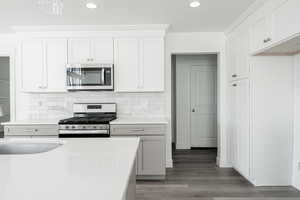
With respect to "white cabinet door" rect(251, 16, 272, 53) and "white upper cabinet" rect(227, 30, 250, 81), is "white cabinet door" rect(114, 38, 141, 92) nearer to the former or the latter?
"white upper cabinet" rect(227, 30, 250, 81)

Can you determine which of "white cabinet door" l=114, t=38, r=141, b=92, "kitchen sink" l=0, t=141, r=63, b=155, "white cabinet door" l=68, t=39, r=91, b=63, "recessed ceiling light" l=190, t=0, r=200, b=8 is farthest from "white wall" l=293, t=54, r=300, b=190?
"white cabinet door" l=68, t=39, r=91, b=63

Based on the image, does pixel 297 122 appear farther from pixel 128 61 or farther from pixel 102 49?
pixel 102 49

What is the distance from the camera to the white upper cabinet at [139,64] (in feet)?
10.5

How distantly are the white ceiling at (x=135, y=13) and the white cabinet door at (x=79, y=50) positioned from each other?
284 mm

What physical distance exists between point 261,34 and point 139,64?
5.58 feet

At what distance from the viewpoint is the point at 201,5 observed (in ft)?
8.22

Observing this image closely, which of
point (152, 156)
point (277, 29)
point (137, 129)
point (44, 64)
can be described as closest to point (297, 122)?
point (277, 29)

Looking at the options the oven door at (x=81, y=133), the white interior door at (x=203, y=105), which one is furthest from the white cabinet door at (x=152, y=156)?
the white interior door at (x=203, y=105)

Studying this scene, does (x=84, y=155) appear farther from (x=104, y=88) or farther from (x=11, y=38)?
(x=11, y=38)

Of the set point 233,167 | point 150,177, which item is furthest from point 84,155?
point 233,167

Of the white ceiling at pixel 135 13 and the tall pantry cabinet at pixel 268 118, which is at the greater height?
the white ceiling at pixel 135 13

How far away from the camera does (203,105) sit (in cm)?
472

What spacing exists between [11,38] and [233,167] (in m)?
4.45

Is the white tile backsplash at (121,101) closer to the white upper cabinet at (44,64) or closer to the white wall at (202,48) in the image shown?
the white wall at (202,48)
